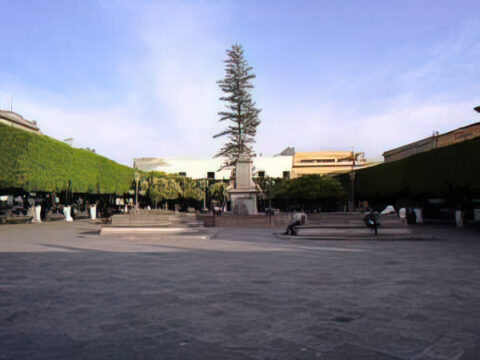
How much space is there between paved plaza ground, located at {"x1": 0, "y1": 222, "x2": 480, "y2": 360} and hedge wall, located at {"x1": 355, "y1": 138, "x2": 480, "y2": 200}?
64.0ft

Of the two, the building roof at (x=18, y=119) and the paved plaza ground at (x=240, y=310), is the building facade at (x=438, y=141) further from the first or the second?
the building roof at (x=18, y=119)

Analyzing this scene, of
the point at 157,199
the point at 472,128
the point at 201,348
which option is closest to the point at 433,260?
the point at 201,348

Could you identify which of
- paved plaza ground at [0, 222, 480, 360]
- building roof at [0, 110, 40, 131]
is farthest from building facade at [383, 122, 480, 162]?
building roof at [0, 110, 40, 131]

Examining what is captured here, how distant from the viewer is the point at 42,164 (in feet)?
109

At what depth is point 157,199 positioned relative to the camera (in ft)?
196

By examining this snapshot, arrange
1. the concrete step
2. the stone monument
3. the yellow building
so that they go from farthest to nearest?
the yellow building
the stone monument
the concrete step

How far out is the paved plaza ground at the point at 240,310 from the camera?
12.9 feet

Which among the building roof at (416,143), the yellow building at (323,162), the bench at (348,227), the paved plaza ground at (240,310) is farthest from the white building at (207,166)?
the paved plaza ground at (240,310)

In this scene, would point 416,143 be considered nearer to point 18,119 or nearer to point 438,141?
point 438,141

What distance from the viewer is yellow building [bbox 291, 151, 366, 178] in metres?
87.6

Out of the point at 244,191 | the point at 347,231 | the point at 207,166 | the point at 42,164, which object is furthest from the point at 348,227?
the point at 207,166

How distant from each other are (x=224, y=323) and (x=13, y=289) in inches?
155

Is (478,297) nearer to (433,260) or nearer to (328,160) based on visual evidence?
(433,260)

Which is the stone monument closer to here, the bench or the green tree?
the bench
